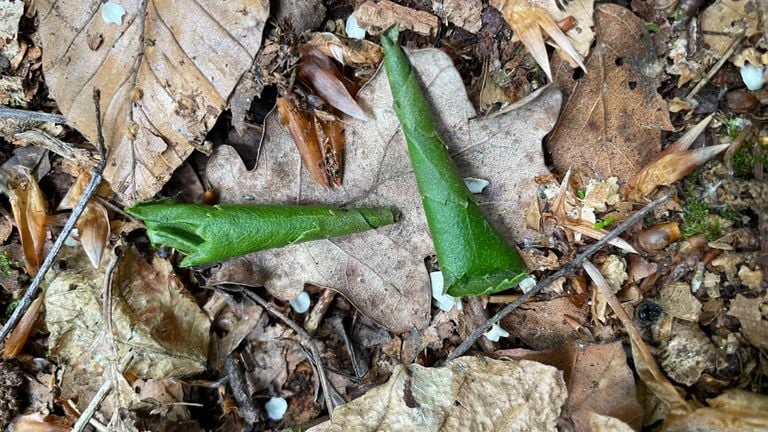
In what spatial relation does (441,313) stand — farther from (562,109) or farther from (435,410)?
(562,109)

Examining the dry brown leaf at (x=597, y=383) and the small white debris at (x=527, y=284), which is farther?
the small white debris at (x=527, y=284)

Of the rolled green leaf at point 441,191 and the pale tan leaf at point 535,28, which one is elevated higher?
the pale tan leaf at point 535,28

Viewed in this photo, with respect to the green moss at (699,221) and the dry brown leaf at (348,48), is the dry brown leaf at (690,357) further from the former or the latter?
the dry brown leaf at (348,48)

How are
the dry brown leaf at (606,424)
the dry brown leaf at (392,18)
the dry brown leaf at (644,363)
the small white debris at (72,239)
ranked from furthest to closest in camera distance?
1. the small white debris at (72,239)
2. the dry brown leaf at (392,18)
3. the dry brown leaf at (644,363)
4. the dry brown leaf at (606,424)

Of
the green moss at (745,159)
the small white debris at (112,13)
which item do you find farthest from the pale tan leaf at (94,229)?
the green moss at (745,159)

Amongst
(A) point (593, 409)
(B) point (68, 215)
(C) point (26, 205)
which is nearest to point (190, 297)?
(B) point (68, 215)

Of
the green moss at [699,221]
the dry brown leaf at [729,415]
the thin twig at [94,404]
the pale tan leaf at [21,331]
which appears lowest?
the dry brown leaf at [729,415]

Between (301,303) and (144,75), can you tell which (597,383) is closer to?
(301,303)
